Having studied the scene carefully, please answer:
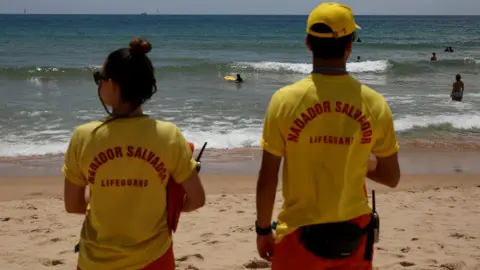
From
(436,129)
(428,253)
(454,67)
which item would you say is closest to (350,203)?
(428,253)

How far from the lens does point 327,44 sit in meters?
2.31

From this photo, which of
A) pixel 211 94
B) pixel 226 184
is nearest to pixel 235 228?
pixel 226 184

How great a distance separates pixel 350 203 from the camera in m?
2.36

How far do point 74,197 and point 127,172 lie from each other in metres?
0.29

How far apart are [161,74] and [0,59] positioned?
34.4 ft

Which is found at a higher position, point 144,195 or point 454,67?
point 144,195

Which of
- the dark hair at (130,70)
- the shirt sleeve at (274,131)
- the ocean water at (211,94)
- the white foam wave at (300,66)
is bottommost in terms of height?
the white foam wave at (300,66)

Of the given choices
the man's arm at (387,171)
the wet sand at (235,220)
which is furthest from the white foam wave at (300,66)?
the man's arm at (387,171)

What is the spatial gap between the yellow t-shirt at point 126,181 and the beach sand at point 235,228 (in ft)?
8.26

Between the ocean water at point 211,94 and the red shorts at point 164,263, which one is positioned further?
the ocean water at point 211,94

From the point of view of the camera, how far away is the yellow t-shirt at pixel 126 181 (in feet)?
7.21

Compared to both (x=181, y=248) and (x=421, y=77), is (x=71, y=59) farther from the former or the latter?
(x=181, y=248)

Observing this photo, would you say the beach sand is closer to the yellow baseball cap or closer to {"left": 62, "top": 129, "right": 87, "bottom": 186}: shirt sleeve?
{"left": 62, "top": 129, "right": 87, "bottom": 186}: shirt sleeve

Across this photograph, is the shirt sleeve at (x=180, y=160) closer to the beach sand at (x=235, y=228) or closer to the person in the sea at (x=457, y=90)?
the beach sand at (x=235, y=228)
